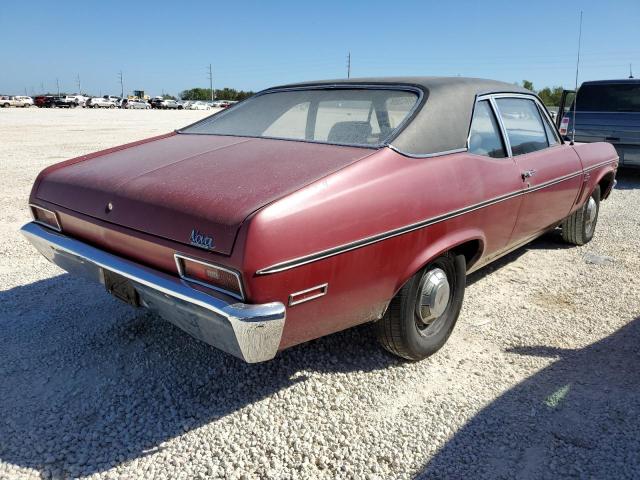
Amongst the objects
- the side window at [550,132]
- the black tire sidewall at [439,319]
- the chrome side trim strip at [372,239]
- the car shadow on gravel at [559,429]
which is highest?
the side window at [550,132]

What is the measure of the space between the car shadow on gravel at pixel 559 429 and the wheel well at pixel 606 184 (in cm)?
262

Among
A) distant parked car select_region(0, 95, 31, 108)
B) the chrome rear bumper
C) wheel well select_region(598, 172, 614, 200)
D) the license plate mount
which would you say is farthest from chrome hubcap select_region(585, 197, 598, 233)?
distant parked car select_region(0, 95, 31, 108)

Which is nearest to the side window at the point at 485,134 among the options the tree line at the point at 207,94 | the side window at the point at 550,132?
the side window at the point at 550,132

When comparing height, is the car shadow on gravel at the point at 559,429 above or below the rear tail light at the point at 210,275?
below

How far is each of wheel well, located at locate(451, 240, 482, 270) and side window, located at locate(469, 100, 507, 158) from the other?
501mm

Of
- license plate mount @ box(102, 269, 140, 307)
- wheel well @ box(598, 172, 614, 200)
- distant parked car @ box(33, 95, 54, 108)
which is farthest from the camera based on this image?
distant parked car @ box(33, 95, 54, 108)

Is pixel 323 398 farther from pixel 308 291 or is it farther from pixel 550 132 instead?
pixel 550 132

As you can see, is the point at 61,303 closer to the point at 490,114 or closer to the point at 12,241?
the point at 12,241

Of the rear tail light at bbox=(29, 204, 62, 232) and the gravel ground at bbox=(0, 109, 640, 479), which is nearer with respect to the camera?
the gravel ground at bbox=(0, 109, 640, 479)

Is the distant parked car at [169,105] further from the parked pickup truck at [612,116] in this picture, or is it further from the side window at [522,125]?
the side window at [522,125]

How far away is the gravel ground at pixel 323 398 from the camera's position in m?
2.04

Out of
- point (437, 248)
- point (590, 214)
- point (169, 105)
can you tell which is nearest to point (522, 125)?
point (437, 248)

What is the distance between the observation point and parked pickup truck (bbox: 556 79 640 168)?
797 centimetres

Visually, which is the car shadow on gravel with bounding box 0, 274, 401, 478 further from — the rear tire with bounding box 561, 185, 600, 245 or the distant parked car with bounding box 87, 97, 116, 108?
the distant parked car with bounding box 87, 97, 116, 108
